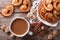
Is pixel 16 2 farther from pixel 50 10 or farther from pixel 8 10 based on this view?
pixel 50 10

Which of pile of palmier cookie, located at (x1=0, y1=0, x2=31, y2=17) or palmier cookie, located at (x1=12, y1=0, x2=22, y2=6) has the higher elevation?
palmier cookie, located at (x1=12, y1=0, x2=22, y2=6)

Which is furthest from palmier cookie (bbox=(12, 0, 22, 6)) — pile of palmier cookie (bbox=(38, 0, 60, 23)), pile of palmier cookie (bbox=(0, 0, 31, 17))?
pile of palmier cookie (bbox=(38, 0, 60, 23))

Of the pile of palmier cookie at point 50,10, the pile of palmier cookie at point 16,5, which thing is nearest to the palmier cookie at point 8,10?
the pile of palmier cookie at point 16,5

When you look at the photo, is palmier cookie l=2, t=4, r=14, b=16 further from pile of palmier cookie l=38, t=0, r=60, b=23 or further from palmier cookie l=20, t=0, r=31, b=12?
pile of palmier cookie l=38, t=0, r=60, b=23

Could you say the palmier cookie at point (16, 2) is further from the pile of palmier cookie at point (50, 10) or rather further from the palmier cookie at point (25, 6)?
the pile of palmier cookie at point (50, 10)

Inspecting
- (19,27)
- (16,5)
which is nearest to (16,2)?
(16,5)

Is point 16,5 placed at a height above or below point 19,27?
above
